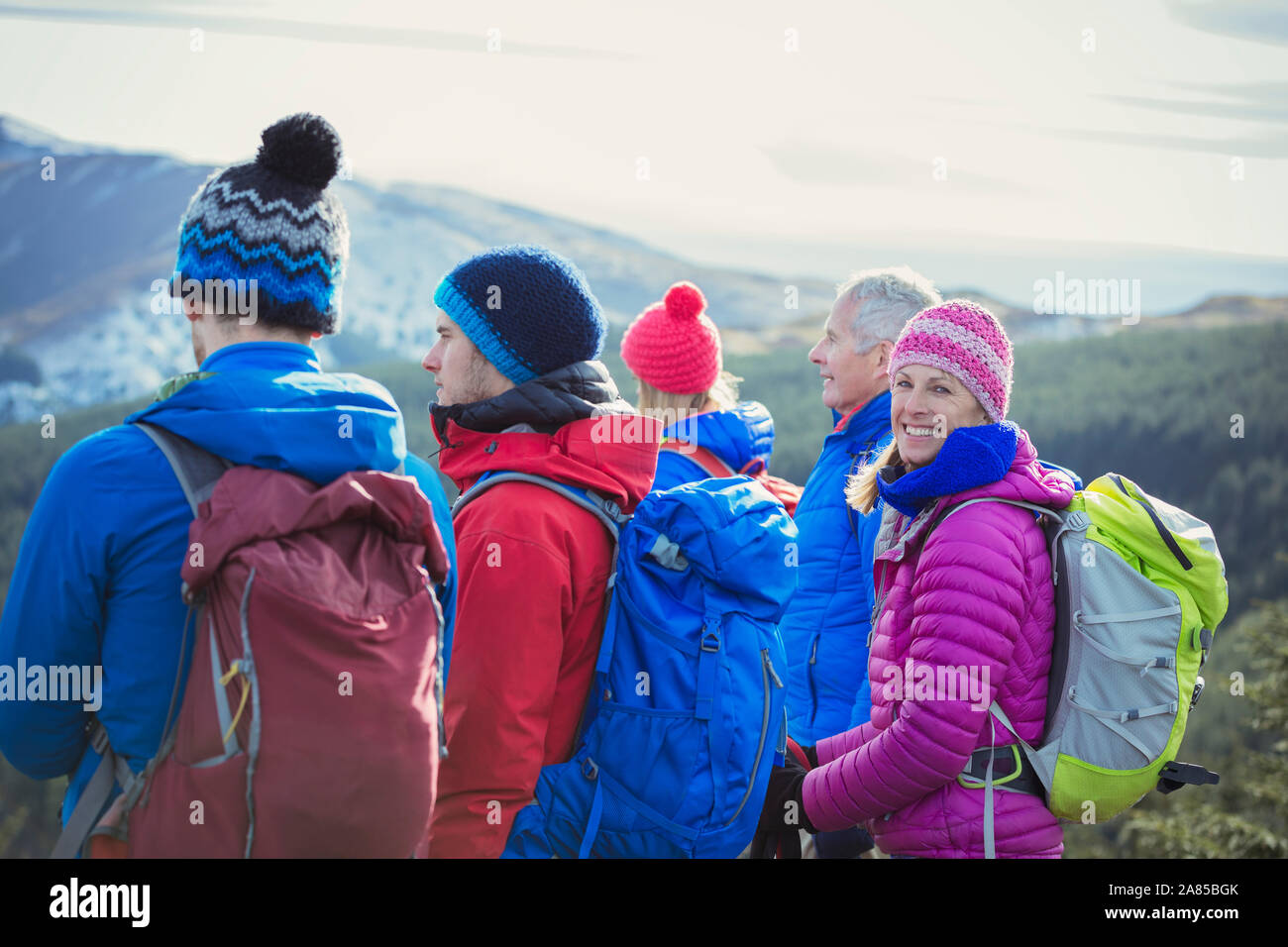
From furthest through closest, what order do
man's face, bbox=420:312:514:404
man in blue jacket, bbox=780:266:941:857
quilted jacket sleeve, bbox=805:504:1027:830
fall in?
man in blue jacket, bbox=780:266:941:857 → man's face, bbox=420:312:514:404 → quilted jacket sleeve, bbox=805:504:1027:830

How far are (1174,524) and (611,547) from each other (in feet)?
4.70

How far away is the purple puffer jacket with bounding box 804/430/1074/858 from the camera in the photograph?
7.71 ft

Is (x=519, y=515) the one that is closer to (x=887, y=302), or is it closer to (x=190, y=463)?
(x=190, y=463)

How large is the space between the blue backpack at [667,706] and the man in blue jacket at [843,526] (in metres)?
0.83

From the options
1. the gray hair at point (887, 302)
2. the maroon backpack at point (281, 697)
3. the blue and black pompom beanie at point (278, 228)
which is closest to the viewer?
the maroon backpack at point (281, 697)

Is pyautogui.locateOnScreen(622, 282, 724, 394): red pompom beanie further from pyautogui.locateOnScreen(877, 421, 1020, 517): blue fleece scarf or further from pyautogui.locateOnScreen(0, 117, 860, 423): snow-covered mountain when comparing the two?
pyautogui.locateOnScreen(0, 117, 860, 423): snow-covered mountain

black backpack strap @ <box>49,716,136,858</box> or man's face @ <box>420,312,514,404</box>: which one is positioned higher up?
man's face @ <box>420,312,514,404</box>

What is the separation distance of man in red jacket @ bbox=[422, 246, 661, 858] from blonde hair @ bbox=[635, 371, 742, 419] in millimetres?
1158

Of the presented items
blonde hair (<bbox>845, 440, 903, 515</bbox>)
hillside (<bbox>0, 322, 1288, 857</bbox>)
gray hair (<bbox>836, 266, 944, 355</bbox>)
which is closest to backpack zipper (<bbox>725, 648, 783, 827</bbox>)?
blonde hair (<bbox>845, 440, 903, 515</bbox>)

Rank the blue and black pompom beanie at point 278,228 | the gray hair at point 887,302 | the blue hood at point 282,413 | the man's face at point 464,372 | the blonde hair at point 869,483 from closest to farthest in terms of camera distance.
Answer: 1. the blue hood at point 282,413
2. the blue and black pompom beanie at point 278,228
3. the man's face at point 464,372
4. the blonde hair at point 869,483
5. the gray hair at point 887,302

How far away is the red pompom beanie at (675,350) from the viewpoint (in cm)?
388

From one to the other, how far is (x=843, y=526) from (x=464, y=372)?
1.47 metres

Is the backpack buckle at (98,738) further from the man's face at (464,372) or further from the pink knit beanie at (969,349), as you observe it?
the pink knit beanie at (969,349)

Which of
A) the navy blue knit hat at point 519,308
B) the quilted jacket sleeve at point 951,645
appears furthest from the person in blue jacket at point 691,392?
the quilted jacket sleeve at point 951,645
